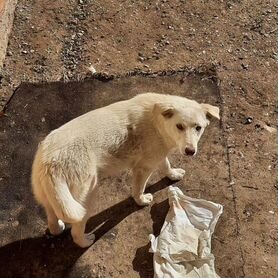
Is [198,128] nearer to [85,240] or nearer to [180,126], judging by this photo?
[180,126]

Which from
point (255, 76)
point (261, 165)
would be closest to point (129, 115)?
point (261, 165)

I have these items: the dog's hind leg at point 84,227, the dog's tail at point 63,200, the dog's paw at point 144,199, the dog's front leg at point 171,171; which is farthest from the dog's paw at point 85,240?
the dog's front leg at point 171,171

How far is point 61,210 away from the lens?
3.11m

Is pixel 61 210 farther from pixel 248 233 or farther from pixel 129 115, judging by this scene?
pixel 248 233

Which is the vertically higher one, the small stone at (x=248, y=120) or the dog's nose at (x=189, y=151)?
the dog's nose at (x=189, y=151)

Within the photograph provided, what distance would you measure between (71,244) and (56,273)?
0.81 ft

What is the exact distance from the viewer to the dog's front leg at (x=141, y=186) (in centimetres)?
377

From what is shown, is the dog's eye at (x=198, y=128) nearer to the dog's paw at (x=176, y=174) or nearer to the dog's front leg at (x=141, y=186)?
the dog's front leg at (x=141, y=186)

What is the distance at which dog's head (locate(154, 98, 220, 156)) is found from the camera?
3.38m

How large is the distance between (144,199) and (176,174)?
1.18 ft

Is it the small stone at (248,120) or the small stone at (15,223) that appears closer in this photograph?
the small stone at (15,223)

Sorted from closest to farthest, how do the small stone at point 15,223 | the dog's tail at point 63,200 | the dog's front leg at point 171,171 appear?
the dog's tail at point 63,200 → the small stone at point 15,223 → the dog's front leg at point 171,171

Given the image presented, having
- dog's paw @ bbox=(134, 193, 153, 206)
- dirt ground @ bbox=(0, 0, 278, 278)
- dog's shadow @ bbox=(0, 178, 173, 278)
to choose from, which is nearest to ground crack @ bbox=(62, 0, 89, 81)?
dirt ground @ bbox=(0, 0, 278, 278)

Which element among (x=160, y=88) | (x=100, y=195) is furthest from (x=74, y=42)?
(x=100, y=195)
